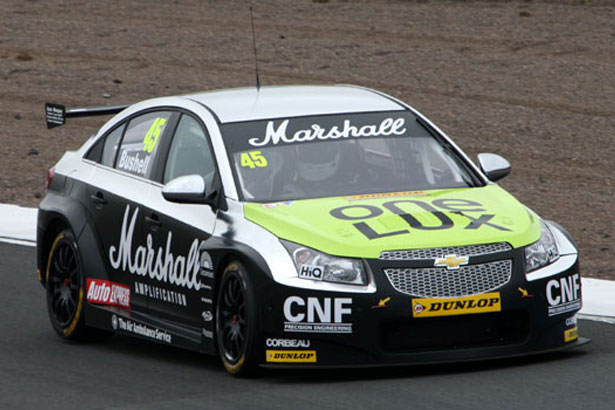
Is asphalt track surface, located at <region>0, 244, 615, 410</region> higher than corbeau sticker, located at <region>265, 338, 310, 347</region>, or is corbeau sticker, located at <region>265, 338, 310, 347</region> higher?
corbeau sticker, located at <region>265, 338, 310, 347</region>

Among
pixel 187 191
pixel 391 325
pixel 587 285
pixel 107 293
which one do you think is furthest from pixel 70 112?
pixel 587 285

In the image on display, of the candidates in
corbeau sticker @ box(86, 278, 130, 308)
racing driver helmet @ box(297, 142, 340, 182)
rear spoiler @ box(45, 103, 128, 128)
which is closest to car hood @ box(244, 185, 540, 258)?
racing driver helmet @ box(297, 142, 340, 182)

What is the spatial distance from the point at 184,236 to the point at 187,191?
0.33 m

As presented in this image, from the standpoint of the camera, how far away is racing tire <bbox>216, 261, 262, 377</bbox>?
797 cm

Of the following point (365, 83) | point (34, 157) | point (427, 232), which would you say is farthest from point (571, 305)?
point (365, 83)

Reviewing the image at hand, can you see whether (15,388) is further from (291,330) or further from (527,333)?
(527,333)

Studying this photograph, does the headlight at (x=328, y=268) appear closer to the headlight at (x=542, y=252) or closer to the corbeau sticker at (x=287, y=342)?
the corbeau sticker at (x=287, y=342)

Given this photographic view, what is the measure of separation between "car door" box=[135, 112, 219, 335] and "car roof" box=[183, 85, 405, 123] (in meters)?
0.23

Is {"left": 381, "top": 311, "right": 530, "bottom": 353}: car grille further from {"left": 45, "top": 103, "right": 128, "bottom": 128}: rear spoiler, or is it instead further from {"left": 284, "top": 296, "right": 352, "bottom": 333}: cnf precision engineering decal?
{"left": 45, "top": 103, "right": 128, "bottom": 128}: rear spoiler

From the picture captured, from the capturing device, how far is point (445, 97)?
68.5 feet

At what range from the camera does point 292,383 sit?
802cm

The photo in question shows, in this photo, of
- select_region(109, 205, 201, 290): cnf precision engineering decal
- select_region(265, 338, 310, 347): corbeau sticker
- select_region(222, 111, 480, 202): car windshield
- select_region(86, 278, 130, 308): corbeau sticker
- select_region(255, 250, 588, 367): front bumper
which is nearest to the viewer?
select_region(255, 250, 588, 367): front bumper

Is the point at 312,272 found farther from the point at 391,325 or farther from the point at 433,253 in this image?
the point at 433,253

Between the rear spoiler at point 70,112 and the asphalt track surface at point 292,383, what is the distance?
5.72 ft
